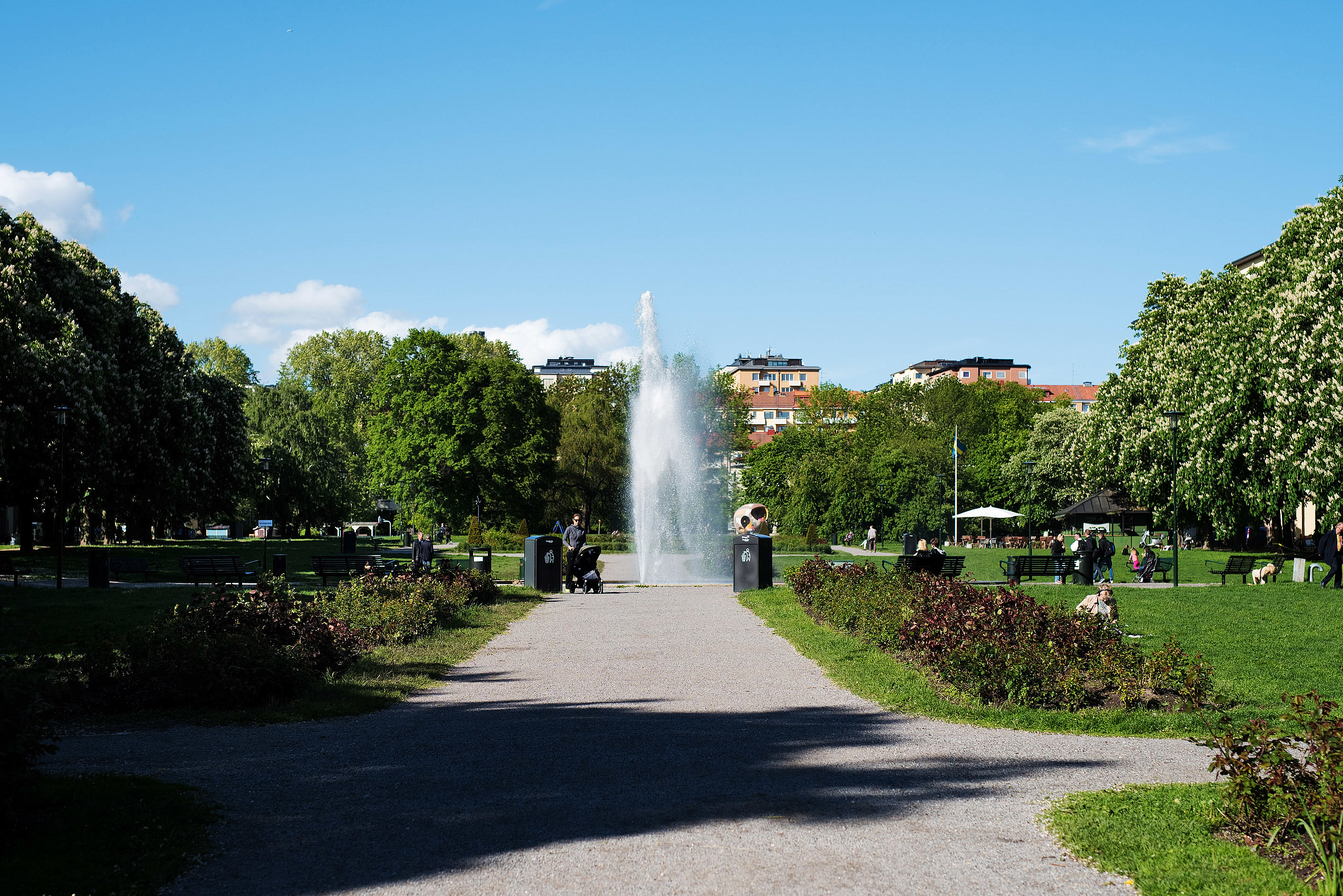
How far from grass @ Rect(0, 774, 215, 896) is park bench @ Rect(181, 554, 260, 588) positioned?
17996mm

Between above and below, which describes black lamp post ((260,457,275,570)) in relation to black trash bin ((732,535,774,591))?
above

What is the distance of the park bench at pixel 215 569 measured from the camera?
A: 2431 cm

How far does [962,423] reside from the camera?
3659 inches

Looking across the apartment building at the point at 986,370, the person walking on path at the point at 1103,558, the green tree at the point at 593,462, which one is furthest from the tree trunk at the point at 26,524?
the apartment building at the point at 986,370

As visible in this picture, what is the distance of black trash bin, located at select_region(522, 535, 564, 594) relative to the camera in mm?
25609

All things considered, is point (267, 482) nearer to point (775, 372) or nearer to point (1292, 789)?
point (1292, 789)

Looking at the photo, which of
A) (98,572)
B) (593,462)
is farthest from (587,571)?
A: (593,462)

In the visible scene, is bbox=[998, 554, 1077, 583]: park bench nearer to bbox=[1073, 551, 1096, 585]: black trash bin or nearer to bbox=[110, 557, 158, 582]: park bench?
bbox=[1073, 551, 1096, 585]: black trash bin

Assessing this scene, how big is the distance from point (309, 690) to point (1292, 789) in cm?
846

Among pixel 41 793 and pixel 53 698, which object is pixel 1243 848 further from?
pixel 53 698

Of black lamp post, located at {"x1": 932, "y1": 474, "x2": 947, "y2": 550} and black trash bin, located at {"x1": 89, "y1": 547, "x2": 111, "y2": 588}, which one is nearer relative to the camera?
black trash bin, located at {"x1": 89, "y1": 547, "x2": 111, "y2": 588}

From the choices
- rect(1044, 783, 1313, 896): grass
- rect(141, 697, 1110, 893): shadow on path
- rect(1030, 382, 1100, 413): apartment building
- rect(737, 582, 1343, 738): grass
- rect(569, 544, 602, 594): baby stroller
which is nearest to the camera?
rect(1044, 783, 1313, 896): grass

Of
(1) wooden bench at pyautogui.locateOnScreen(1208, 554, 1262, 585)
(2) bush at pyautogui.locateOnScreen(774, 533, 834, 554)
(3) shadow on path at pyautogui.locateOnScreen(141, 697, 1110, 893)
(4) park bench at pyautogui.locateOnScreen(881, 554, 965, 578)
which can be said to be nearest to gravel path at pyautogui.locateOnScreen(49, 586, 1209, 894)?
(3) shadow on path at pyautogui.locateOnScreen(141, 697, 1110, 893)

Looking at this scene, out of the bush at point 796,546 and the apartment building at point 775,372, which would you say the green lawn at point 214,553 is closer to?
the bush at point 796,546
